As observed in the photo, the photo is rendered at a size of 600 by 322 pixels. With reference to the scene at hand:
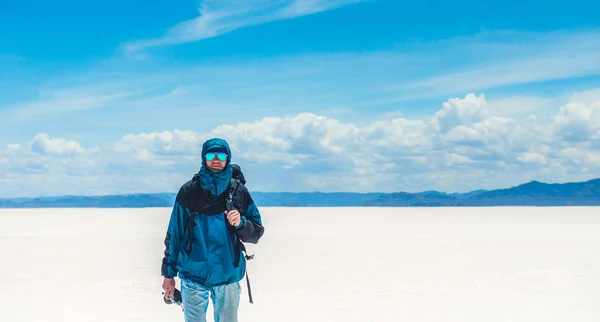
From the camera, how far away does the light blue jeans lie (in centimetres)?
411

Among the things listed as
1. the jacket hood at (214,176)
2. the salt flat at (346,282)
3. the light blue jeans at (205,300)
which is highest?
the jacket hood at (214,176)

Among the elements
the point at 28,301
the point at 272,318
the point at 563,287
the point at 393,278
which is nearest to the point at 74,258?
the point at 28,301

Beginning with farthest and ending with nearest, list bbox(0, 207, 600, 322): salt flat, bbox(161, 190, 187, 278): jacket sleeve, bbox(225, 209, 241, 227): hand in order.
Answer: bbox(0, 207, 600, 322): salt flat < bbox(161, 190, 187, 278): jacket sleeve < bbox(225, 209, 241, 227): hand

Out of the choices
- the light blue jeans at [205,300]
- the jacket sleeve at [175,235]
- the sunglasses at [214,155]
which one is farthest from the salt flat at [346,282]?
the sunglasses at [214,155]

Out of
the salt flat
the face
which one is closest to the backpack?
the face

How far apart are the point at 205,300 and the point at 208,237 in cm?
40

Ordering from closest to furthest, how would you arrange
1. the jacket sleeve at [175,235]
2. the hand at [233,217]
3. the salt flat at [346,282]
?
1. the hand at [233,217]
2. the jacket sleeve at [175,235]
3. the salt flat at [346,282]

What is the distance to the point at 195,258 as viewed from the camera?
13.4ft

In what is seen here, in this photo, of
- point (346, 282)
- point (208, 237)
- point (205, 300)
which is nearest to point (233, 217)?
point (208, 237)

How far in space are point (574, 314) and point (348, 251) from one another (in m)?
9.20

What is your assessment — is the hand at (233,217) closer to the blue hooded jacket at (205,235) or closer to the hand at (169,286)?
the blue hooded jacket at (205,235)

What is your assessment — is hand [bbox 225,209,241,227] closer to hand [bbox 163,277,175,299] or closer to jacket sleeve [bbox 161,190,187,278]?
jacket sleeve [bbox 161,190,187,278]

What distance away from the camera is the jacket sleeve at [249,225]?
405 cm

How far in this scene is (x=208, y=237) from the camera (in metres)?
4.09
